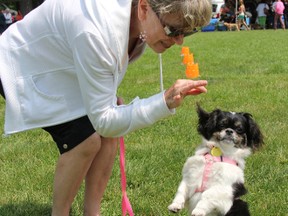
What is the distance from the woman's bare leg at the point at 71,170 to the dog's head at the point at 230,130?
2.78ft

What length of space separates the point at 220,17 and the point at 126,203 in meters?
31.2

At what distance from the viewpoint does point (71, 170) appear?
2.55 meters

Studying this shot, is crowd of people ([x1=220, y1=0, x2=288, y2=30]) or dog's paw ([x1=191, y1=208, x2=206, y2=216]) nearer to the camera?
dog's paw ([x1=191, y1=208, x2=206, y2=216])

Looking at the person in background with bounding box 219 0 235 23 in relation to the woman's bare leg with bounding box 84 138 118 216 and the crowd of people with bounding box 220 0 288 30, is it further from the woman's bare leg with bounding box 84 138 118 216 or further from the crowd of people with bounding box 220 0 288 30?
the woman's bare leg with bounding box 84 138 118 216

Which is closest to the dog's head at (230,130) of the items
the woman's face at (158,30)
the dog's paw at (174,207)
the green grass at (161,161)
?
the green grass at (161,161)

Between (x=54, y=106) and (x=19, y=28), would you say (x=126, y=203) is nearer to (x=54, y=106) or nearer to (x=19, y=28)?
(x=54, y=106)

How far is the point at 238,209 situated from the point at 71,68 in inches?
49.7

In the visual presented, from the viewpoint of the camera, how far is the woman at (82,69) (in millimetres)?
2014

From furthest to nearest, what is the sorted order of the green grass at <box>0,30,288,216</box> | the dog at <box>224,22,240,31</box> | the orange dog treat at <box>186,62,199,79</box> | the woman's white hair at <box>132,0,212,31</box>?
the dog at <box>224,22,240,31</box> → the orange dog treat at <box>186,62,199,79</box> → the green grass at <box>0,30,288,216</box> → the woman's white hair at <box>132,0,212,31</box>

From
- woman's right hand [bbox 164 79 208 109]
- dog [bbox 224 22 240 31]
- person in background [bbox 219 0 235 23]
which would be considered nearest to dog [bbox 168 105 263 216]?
woman's right hand [bbox 164 79 208 109]

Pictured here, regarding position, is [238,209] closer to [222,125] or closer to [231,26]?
[222,125]

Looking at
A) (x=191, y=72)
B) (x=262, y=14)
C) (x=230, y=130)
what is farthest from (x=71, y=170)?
(x=262, y=14)

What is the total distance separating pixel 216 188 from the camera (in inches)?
110

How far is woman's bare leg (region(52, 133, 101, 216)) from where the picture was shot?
251 centimetres
